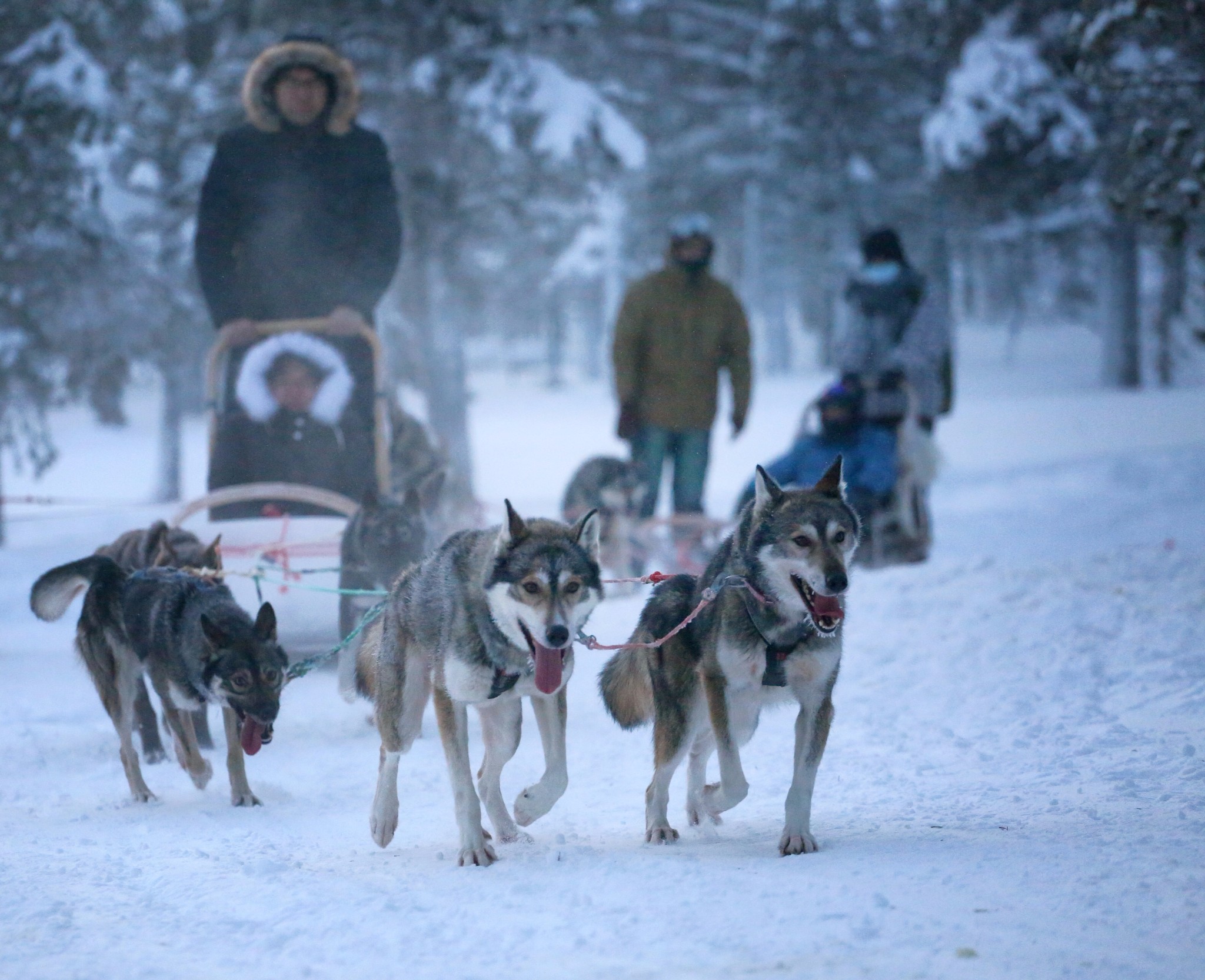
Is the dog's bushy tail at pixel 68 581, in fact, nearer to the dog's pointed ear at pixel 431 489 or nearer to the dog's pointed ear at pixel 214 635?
the dog's pointed ear at pixel 214 635

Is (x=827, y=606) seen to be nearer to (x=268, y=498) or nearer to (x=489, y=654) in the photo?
(x=489, y=654)

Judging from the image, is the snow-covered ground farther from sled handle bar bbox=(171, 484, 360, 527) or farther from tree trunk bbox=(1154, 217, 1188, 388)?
tree trunk bbox=(1154, 217, 1188, 388)

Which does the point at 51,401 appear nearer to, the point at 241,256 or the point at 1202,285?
the point at 241,256

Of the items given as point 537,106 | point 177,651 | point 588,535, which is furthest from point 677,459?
point 537,106

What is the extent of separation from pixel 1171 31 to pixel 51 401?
37.1 ft

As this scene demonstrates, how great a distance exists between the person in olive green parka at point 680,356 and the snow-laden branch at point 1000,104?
10747mm

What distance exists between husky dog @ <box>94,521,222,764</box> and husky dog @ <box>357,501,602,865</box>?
65.2 inches

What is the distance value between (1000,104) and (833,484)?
16351 mm

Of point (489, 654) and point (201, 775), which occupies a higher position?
point (489, 654)

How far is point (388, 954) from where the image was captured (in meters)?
2.94

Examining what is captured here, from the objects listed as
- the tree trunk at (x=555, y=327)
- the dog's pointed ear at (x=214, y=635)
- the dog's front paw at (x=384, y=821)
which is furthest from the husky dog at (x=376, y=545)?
the tree trunk at (x=555, y=327)

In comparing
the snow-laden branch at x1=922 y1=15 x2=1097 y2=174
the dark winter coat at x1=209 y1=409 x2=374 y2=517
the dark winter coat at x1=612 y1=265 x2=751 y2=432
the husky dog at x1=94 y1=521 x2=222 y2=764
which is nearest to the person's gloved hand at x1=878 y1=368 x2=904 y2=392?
the dark winter coat at x1=612 y1=265 x2=751 y2=432

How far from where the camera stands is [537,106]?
14203mm

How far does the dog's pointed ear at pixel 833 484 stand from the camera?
158 inches
